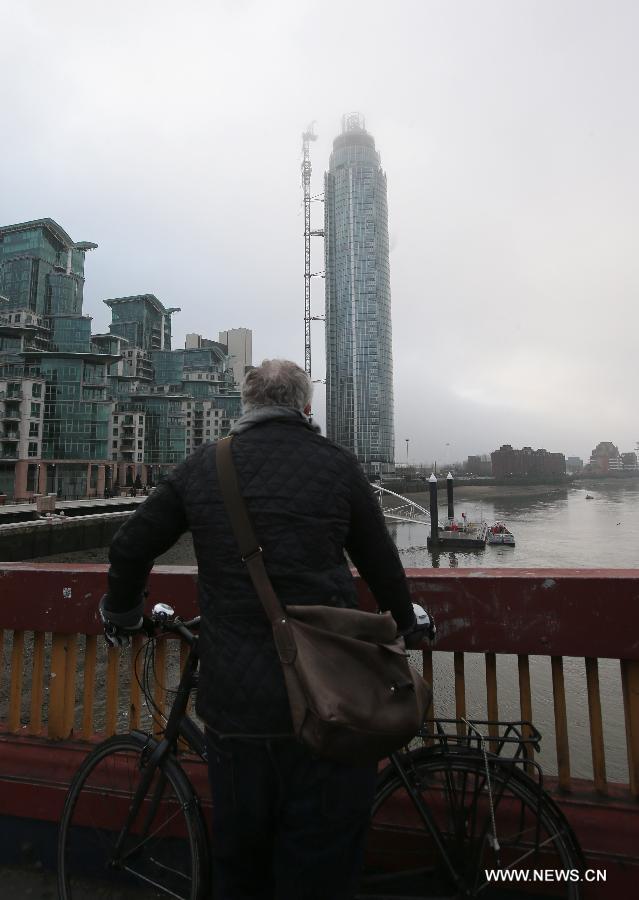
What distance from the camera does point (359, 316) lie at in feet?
398

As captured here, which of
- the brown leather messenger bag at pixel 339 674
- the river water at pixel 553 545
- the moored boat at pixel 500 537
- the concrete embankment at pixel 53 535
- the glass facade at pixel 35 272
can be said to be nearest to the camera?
the brown leather messenger bag at pixel 339 674

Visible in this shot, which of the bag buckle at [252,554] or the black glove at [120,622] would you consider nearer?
the bag buckle at [252,554]

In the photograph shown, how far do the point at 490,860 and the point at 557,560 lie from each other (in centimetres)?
3284

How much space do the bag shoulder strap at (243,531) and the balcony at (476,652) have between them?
781 mm

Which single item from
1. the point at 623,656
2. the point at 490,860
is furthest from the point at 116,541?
the point at 623,656

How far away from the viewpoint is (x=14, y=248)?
76.8 metres

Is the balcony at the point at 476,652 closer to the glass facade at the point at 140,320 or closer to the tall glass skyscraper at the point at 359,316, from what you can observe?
the glass facade at the point at 140,320

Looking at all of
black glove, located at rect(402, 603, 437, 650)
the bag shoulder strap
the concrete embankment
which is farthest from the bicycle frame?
the concrete embankment

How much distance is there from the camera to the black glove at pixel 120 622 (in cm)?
161

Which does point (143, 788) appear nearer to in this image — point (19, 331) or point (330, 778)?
point (330, 778)

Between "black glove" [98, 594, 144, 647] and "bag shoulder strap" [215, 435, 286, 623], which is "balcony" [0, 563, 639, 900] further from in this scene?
"bag shoulder strap" [215, 435, 286, 623]

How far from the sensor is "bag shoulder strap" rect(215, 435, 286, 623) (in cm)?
124

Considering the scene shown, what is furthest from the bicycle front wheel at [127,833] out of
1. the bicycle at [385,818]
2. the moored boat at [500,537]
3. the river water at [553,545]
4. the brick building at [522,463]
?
the brick building at [522,463]

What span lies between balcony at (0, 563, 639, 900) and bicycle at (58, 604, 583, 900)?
18 centimetres
